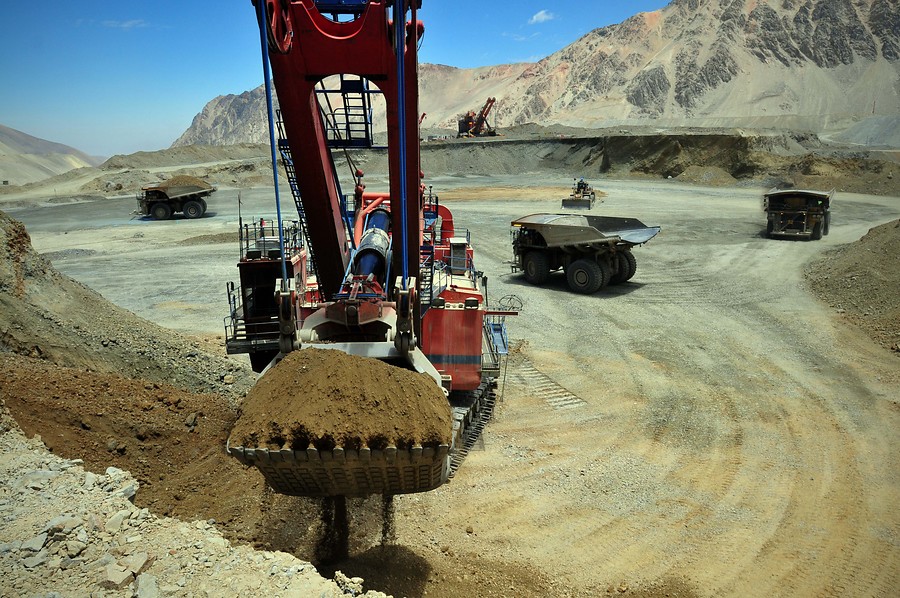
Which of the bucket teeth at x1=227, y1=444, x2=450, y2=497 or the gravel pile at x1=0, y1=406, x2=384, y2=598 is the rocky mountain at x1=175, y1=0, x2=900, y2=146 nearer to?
the bucket teeth at x1=227, y1=444, x2=450, y2=497

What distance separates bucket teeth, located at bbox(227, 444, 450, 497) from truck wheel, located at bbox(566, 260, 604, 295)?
1321 centimetres

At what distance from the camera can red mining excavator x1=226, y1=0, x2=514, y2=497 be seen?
204 inches

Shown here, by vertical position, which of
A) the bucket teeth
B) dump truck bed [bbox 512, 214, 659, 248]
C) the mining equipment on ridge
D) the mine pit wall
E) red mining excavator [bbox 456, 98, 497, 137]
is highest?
red mining excavator [bbox 456, 98, 497, 137]

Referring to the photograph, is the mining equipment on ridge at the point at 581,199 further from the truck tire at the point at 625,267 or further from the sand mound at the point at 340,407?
the sand mound at the point at 340,407

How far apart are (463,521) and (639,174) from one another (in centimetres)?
4641

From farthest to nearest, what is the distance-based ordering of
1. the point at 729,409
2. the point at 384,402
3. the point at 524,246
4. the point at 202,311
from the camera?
1. the point at 524,246
2. the point at 202,311
3. the point at 729,409
4. the point at 384,402

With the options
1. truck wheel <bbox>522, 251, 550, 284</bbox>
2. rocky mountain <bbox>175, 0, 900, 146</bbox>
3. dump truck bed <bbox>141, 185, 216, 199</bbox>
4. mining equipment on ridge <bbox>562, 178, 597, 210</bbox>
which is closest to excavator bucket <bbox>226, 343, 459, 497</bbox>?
truck wheel <bbox>522, 251, 550, 284</bbox>

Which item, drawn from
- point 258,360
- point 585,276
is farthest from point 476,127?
point 258,360

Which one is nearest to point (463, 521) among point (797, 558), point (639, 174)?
point (797, 558)

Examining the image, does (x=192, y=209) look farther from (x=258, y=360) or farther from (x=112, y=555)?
(x=112, y=555)

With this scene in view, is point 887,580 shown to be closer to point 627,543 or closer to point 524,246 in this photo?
point 627,543

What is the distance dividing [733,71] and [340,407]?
100 metres

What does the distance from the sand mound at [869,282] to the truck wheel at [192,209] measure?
28485mm

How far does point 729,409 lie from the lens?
1057cm
